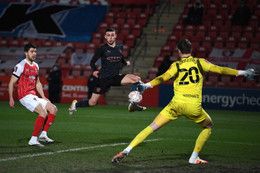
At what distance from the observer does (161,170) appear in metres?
6.26

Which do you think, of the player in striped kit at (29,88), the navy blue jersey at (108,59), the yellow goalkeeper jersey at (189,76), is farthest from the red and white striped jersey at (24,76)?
the yellow goalkeeper jersey at (189,76)

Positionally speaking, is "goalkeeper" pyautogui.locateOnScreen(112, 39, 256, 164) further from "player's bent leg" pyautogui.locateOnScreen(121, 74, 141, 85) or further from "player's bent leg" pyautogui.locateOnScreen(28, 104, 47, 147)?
"player's bent leg" pyautogui.locateOnScreen(121, 74, 141, 85)

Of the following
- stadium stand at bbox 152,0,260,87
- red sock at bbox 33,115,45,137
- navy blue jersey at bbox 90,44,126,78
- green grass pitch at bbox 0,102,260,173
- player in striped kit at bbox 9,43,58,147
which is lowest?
green grass pitch at bbox 0,102,260,173

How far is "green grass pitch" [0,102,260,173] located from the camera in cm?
653

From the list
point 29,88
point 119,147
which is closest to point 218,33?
point 119,147

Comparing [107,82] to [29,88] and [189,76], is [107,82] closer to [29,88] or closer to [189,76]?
[29,88]

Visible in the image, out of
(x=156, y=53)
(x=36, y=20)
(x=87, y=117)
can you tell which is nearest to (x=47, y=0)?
(x=36, y=20)

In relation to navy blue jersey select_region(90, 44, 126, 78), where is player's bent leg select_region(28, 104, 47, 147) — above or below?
below

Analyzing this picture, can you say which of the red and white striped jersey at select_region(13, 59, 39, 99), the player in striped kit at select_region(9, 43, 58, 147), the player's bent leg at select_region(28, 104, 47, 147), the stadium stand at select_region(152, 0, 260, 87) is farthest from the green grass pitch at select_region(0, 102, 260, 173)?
the stadium stand at select_region(152, 0, 260, 87)

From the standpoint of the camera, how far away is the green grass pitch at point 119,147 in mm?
6527

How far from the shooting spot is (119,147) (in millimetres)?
8438

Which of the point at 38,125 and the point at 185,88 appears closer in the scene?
the point at 185,88

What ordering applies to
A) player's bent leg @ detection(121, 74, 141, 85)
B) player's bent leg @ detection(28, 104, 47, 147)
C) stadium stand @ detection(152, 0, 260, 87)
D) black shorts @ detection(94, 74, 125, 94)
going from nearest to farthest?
1. player's bent leg @ detection(28, 104, 47, 147)
2. player's bent leg @ detection(121, 74, 141, 85)
3. black shorts @ detection(94, 74, 125, 94)
4. stadium stand @ detection(152, 0, 260, 87)

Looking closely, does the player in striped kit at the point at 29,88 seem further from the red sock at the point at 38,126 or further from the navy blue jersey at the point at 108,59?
the navy blue jersey at the point at 108,59
